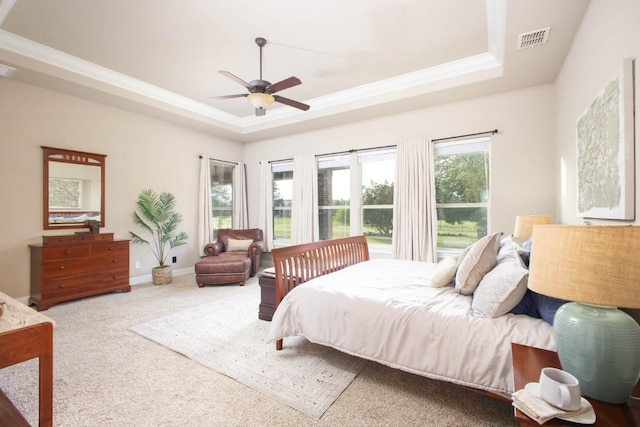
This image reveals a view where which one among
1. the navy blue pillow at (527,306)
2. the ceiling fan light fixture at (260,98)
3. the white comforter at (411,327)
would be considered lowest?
the white comforter at (411,327)

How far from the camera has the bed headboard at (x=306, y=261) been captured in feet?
7.86

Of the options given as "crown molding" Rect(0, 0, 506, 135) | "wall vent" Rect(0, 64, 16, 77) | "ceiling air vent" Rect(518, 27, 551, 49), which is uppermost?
"crown molding" Rect(0, 0, 506, 135)

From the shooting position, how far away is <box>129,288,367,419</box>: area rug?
1848 mm

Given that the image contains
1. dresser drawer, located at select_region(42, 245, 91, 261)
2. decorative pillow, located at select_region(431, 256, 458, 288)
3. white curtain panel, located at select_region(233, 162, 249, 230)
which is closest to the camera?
decorative pillow, located at select_region(431, 256, 458, 288)

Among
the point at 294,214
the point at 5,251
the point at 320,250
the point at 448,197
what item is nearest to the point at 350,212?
the point at 294,214

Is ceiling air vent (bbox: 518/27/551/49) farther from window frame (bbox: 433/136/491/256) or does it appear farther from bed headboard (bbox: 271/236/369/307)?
bed headboard (bbox: 271/236/369/307)

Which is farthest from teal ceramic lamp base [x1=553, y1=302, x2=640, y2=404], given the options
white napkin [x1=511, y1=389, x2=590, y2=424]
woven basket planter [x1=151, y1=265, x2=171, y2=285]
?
woven basket planter [x1=151, y1=265, x2=171, y2=285]

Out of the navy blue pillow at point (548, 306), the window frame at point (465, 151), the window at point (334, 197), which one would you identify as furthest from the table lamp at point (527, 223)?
the window at point (334, 197)

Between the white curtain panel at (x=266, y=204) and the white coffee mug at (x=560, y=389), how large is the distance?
5261 mm

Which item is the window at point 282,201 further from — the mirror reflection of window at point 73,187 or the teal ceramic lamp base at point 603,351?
the teal ceramic lamp base at point 603,351

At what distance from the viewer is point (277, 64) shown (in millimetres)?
3500

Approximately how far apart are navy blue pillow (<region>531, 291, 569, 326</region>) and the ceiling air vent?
2.30 meters

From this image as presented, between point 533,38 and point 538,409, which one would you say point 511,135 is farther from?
point 538,409

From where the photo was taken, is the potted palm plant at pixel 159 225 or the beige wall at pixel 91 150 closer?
the beige wall at pixel 91 150
